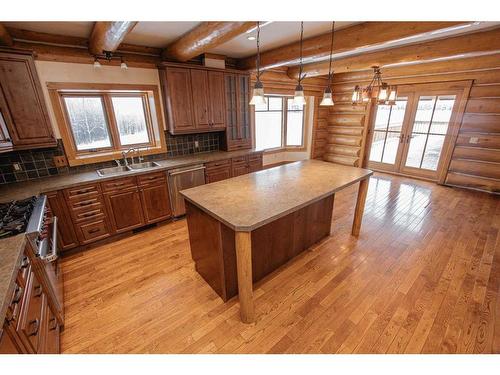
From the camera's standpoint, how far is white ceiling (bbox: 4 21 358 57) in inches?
88.7

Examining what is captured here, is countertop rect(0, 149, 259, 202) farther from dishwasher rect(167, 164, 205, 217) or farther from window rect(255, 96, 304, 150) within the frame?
window rect(255, 96, 304, 150)

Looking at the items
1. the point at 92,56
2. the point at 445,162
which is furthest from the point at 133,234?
the point at 445,162

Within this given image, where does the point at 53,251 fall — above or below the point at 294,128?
below

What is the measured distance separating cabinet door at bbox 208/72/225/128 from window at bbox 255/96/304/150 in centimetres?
148

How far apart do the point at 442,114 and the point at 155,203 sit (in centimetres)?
579

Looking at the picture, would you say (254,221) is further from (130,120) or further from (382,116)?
(382,116)

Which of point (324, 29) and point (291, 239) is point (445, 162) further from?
point (291, 239)

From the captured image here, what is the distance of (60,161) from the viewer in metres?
2.77

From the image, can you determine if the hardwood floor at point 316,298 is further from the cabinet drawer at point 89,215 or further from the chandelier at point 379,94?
the chandelier at point 379,94

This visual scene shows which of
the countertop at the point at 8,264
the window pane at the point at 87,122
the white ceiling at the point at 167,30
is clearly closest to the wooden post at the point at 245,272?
the countertop at the point at 8,264

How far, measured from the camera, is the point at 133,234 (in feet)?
9.92

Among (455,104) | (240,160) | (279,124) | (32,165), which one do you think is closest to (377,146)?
(455,104)
